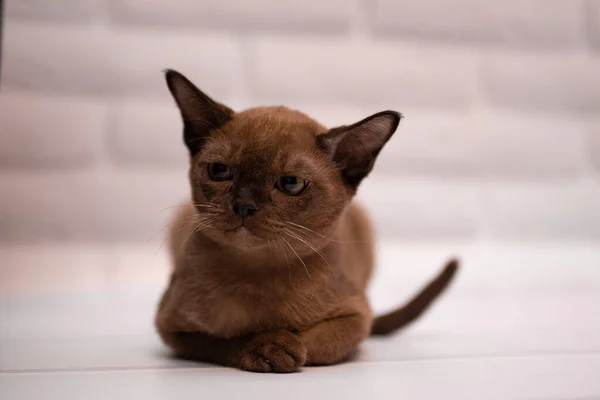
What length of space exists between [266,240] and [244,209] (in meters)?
0.06

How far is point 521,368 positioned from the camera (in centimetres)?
94

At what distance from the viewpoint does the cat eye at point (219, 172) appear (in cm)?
94

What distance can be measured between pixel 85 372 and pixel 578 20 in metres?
1.67

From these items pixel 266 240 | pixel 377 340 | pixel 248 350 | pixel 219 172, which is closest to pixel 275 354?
pixel 248 350

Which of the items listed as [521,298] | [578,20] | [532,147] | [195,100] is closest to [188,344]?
[195,100]

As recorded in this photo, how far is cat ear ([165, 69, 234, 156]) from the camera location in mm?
996

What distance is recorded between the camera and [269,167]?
3.00 ft

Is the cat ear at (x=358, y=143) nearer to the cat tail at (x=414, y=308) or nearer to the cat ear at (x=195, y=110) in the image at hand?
the cat ear at (x=195, y=110)

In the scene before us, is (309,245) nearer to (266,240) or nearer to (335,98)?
(266,240)

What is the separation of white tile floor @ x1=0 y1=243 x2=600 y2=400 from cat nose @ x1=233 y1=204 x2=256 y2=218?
21 centimetres

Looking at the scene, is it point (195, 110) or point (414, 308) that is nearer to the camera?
point (195, 110)

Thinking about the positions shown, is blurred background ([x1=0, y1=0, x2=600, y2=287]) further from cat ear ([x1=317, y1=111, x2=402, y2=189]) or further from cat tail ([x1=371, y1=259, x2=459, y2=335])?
cat ear ([x1=317, y1=111, x2=402, y2=189])

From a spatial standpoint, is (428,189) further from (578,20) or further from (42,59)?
(42,59)

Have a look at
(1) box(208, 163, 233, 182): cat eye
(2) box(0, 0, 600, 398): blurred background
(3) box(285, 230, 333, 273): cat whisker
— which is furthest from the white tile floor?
(1) box(208, 163, 233, 182): cat eye
